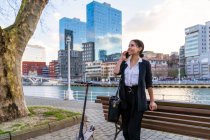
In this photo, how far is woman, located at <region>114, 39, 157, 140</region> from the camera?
4.40 m

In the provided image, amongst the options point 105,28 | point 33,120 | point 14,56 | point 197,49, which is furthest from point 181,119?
point 105,28

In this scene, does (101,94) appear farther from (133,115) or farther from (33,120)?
(133,115)

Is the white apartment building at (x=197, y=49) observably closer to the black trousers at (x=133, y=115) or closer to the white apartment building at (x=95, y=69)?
the white apartment building at (x=95, y=69)

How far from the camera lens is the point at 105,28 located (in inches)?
6152

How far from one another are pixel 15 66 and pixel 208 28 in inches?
6015

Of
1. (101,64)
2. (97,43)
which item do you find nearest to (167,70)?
(101,64)

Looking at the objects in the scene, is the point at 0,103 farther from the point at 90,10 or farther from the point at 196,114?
the point at 90,10

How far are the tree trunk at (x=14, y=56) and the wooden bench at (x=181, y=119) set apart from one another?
12.8 ft

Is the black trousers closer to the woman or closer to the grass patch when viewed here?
the woman

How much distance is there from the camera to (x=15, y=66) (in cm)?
809

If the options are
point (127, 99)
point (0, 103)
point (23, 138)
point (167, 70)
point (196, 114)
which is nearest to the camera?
point (127, 99)

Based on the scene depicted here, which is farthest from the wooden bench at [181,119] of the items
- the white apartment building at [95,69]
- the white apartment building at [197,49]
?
the white apartment building at [95,69]

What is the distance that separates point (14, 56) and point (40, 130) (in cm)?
233

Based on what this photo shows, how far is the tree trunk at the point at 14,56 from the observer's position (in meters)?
7.66
